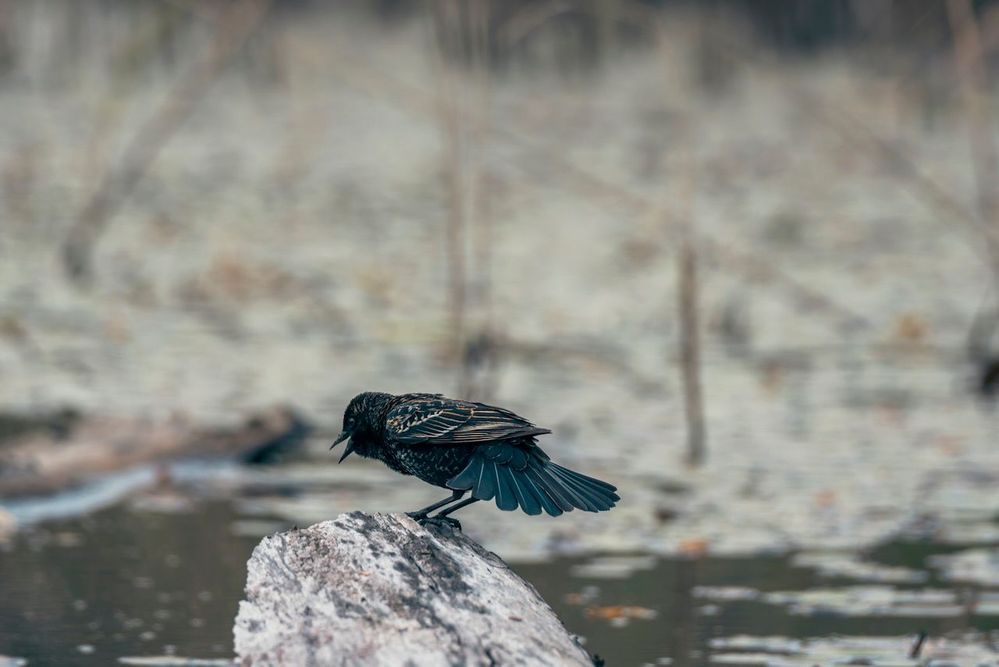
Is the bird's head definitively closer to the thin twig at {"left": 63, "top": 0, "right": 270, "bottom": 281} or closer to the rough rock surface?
the rough rock surface

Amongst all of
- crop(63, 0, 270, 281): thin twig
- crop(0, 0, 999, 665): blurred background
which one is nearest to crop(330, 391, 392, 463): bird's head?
crop(0, 0, 999, 665): blurred background

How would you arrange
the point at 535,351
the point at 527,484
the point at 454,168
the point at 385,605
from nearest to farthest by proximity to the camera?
the point at 385,605
the point at 527,484
the point at 454,168
the point at 535,351

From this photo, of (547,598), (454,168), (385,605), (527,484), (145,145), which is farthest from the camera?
(145,145)

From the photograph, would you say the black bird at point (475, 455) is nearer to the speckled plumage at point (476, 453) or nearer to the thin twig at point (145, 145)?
the speckled plumage at point (476, 453)

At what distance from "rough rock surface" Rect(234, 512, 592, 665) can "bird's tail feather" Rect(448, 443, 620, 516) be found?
137mm

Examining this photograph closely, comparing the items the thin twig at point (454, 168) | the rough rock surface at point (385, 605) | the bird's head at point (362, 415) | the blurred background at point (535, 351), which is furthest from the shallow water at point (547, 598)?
the thin twig at point (454, 168)

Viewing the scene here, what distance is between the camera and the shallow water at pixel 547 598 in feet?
15.5

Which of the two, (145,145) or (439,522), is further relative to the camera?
(145,145)

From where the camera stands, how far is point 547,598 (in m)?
5.17

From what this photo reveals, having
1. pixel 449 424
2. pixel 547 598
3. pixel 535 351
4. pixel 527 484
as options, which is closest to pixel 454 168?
pixel 535 351

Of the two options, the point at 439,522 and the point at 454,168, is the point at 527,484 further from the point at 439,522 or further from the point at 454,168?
the point at 454,168

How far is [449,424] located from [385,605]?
0.47 metres

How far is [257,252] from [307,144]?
6.46 m

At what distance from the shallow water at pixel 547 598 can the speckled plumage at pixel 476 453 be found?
3.73ft
